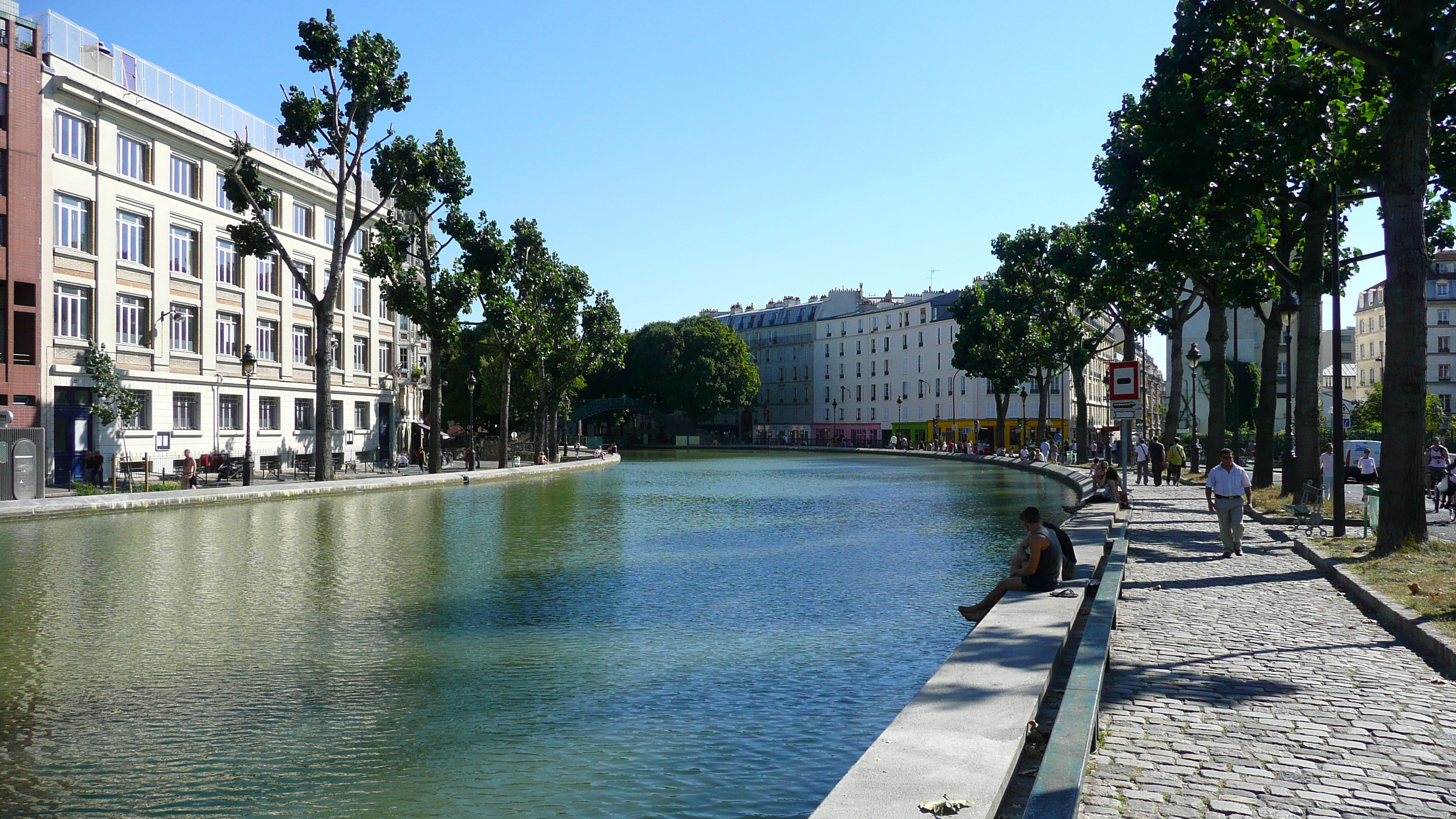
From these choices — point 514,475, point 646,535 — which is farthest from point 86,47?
point 646,535

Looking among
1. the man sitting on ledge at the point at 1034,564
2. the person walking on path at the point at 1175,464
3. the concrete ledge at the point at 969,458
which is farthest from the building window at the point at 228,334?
the man sitting on ledge at the point at 1034,564

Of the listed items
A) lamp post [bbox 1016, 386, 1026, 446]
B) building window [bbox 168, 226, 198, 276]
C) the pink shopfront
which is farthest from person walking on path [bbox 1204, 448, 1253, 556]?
the pink shopfront

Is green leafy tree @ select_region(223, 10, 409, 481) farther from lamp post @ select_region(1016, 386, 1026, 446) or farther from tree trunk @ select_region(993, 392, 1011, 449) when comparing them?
lamp post @ select_region(1016, 386, 1026, 446)

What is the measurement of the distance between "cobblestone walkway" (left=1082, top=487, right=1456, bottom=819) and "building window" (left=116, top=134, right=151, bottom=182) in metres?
37.2

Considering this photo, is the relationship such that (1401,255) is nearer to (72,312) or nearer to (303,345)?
(72,312)

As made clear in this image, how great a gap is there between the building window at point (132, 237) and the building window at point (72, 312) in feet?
6.76

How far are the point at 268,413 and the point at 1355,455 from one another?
4327cm

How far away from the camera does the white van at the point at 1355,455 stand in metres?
36.5

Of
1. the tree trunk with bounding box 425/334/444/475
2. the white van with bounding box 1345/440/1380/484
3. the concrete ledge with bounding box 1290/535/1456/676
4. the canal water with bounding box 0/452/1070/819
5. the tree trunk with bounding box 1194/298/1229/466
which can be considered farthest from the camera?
the tree trunk with bounding box 425/334/444/475

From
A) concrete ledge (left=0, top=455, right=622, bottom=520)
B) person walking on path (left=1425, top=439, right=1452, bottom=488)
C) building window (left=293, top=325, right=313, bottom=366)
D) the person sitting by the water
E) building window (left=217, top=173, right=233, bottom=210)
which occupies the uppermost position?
building window (left=217, top=173, right=233, bottom=210)

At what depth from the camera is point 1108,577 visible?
11.1 m

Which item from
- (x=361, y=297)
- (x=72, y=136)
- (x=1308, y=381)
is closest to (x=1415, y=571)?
(x=1308, y=381)

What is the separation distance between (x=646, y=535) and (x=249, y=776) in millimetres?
14345

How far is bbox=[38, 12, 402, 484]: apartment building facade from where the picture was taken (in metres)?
34.3
